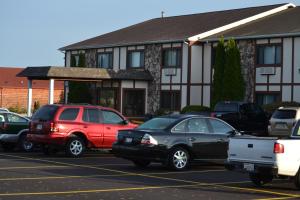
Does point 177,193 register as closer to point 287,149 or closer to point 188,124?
point 287,149

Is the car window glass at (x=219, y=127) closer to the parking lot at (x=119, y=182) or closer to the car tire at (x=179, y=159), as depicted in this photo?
the parking lot at (x=119, y=182)

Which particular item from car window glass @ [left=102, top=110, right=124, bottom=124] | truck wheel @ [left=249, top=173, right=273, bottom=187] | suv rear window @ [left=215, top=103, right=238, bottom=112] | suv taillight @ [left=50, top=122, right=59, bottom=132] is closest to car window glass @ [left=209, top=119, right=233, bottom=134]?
truck wheel @ [left=249, top=173, right=273, bottom=187]

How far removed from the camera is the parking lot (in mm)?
12211

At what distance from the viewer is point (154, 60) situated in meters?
43.6

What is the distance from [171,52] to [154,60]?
1.75 m

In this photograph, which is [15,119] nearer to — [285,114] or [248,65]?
[285,114]

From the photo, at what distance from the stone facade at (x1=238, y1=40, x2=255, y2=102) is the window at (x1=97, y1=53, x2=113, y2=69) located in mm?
11723

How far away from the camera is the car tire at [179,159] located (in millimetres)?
16875

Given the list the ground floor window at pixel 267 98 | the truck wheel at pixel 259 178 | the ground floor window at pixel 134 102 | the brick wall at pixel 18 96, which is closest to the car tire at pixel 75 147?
the truck wheel at pixel 259 178

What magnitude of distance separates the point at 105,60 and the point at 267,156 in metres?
35.1

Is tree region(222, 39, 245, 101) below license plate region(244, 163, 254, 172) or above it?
above

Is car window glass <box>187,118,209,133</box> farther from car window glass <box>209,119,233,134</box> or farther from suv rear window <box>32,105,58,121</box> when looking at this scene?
suv rear window <box>32,105,58,121</box>

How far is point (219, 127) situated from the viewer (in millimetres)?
18062

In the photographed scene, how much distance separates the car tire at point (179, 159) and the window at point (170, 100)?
80.4ft
